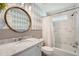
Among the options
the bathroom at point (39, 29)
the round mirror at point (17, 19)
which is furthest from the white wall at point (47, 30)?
the round mirror at point (17, 19)

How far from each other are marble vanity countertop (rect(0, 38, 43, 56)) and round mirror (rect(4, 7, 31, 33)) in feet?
0.73

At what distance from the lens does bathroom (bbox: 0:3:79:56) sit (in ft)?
4.75

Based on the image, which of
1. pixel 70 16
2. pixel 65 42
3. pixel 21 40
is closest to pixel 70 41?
pixel 65 42

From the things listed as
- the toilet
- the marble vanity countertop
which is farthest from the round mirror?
the toilet

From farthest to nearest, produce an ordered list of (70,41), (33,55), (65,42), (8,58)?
(65,42), (70,41), (33,55), (8,58)

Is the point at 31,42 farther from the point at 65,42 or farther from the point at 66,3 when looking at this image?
the point at 66,3

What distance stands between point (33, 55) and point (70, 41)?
870 mm

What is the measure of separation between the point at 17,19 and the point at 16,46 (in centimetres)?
49

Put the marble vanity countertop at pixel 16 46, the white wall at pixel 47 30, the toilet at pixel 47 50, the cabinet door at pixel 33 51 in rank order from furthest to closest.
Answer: the white wall at pixel 47 30
the toilet at pixel 47 50
the cabinet door at pixel 33 51
the marble vanity countertop at pixel 16 46

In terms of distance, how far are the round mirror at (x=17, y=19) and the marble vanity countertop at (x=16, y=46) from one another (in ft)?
0.73

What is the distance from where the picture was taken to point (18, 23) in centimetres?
162

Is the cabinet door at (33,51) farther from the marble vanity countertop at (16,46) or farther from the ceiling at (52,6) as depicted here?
the ceiling at (52,6)

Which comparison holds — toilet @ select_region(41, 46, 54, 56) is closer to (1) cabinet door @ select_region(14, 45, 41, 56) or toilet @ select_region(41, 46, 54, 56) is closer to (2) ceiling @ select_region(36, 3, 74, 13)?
(1) cabinet door @ select_region(14, 45, 41, 56)

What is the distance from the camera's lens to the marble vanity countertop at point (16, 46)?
3.99ft
